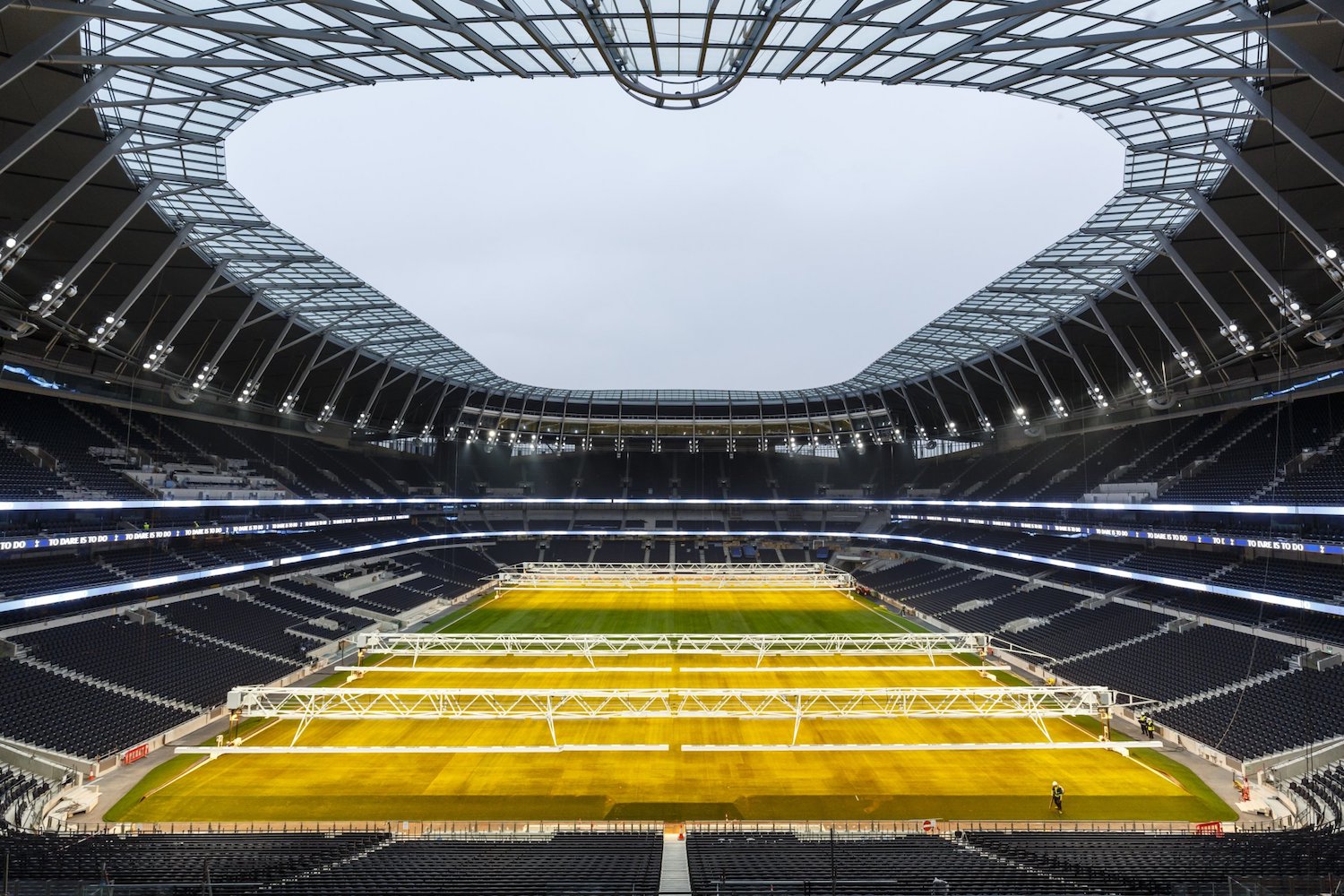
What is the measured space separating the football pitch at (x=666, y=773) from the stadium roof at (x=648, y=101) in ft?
59.4

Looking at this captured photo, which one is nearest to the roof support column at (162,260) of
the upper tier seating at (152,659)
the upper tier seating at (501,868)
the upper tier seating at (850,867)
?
the upper tier seating at (152,659)

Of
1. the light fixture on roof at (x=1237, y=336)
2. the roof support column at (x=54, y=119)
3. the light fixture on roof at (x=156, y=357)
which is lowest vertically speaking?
the light fixture on roof at (x=156, y=357)

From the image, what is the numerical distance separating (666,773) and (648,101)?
22060mm

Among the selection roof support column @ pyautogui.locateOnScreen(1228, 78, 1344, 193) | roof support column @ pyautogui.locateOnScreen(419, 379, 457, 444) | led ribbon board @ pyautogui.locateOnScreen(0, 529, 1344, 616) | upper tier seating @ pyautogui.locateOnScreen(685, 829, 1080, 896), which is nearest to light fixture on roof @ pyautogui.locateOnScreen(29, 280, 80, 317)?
led ribbon board @ pyautogui.locateOnScreen(0, 529, 1344, 616)

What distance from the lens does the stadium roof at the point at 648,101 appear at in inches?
723

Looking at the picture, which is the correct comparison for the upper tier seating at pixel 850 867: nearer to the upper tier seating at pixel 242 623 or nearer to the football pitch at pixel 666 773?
the football pitch at pixel 666 773

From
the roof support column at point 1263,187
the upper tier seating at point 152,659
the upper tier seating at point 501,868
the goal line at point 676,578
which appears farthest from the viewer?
the goal line at point 676,578

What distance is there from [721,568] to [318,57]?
203ft

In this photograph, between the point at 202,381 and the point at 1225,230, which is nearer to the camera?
the point at 1225,230

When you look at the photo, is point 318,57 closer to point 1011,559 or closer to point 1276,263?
point 1276,263

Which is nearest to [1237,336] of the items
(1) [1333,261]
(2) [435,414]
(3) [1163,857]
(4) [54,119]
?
(1) [1333,261]

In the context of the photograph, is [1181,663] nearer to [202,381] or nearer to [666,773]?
[666,773]

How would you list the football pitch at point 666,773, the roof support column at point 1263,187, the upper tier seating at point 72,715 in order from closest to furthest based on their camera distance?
the football pitch at point 666,773, the roof support column at point 1263,187, the upper tier seating at point 72,715

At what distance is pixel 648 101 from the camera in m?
21.3
